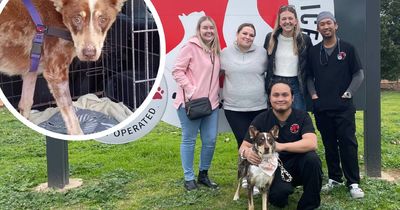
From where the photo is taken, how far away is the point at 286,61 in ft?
14.2

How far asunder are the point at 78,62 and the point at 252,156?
1.83 m

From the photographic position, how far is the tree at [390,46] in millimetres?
21094

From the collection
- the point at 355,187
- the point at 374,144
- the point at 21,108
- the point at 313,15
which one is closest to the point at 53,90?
the point at 21,108

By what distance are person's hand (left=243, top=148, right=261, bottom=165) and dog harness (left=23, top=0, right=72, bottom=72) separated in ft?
6.23

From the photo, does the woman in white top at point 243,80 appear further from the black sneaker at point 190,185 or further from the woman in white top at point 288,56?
the black sneaker at point 190,185

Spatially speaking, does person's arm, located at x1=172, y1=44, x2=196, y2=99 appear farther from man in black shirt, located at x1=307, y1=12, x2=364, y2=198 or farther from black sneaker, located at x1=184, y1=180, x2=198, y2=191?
man in black shirt, located at x1=307, y1=12, x2=364, y2=198

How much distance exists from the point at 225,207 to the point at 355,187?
124cm

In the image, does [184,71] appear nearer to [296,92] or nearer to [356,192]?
[296,92]

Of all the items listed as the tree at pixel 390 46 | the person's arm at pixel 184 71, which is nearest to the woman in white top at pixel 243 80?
the person's arm at pixel 184 71

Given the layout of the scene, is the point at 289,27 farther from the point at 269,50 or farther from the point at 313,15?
the point at 313,15

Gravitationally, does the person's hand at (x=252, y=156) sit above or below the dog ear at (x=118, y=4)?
below

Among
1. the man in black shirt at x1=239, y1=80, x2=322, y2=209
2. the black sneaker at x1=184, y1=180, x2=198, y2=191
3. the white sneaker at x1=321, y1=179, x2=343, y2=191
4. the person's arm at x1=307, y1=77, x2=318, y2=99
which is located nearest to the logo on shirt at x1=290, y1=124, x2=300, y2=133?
the man in black shirt at x1=239, y1=80, x2=322, y2=209

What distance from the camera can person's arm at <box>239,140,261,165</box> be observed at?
12.1 feet

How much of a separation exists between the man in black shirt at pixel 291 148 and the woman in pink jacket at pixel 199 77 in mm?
723
